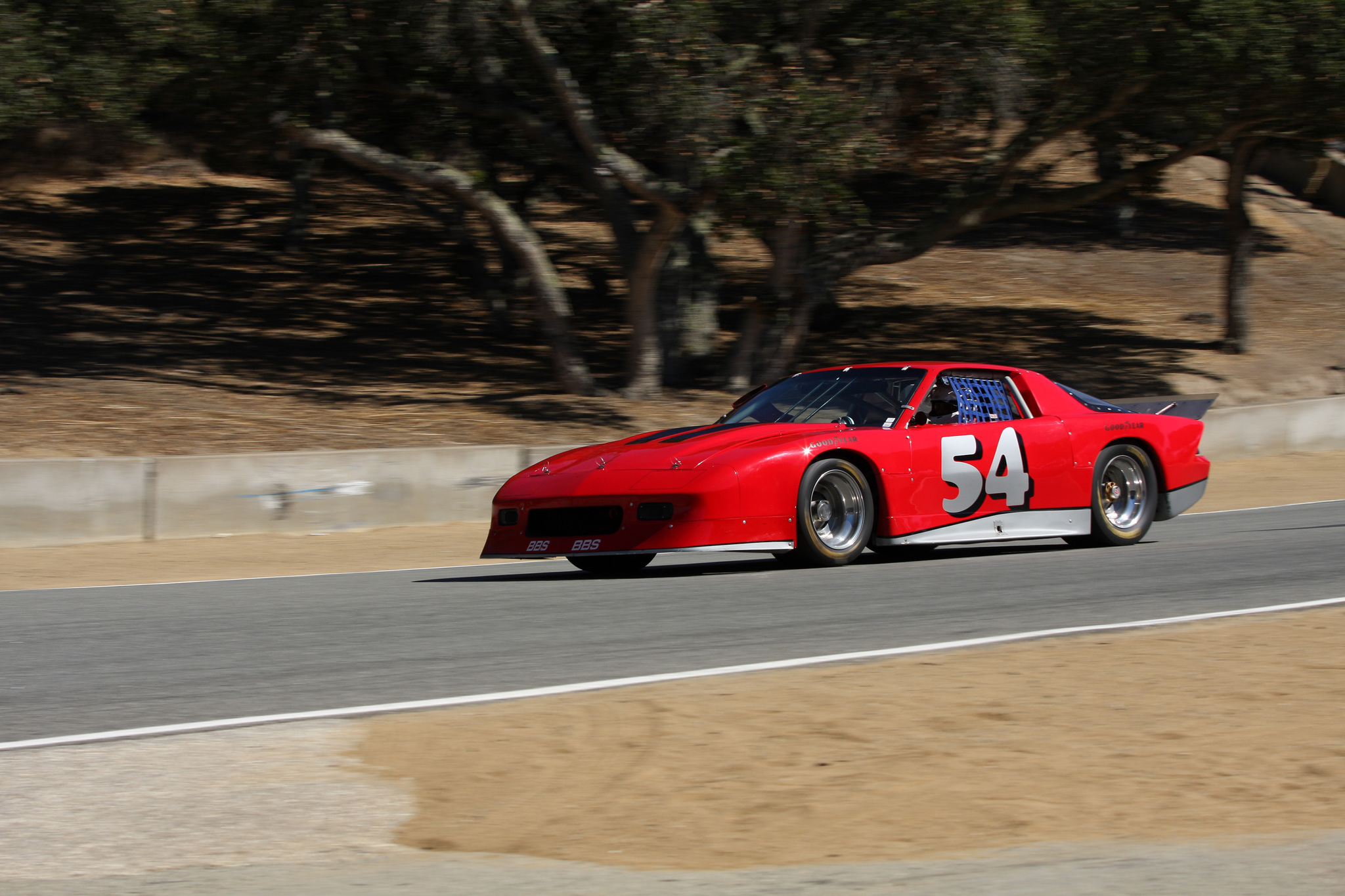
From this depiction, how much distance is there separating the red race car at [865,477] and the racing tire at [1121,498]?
0.04 ft

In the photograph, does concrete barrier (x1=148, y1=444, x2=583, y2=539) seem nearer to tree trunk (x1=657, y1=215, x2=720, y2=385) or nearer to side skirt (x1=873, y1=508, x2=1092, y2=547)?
side skirt (x1=873, y1=508, x2=1092, y2=547)

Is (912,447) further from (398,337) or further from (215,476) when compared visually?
(398,337)

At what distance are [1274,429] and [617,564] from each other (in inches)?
543

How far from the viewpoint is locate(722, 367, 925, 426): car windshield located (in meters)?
9.82

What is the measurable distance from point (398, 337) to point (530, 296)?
15.0 feet

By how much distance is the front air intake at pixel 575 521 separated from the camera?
8953 millimetres

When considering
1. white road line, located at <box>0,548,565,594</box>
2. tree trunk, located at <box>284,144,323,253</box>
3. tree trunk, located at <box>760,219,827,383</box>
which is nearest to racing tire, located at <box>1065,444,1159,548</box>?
white road line, located at <box>0,548,565,594</box>

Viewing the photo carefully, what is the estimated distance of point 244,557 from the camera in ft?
40.0

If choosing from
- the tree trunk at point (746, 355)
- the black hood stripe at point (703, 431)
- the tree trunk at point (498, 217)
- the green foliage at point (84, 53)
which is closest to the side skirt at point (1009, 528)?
the black hood stripe at point (703, 431)

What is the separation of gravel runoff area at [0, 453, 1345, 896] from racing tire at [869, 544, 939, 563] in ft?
14.1

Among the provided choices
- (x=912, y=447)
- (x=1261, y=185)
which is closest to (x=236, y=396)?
(x=912, y=447)

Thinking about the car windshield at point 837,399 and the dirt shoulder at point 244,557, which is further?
the dirt shoulder at point 244,557

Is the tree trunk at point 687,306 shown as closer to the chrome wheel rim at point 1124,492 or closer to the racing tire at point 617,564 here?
the chrome wheel rim at point 1124,492

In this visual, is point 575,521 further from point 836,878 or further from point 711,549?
point 836,878
